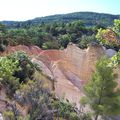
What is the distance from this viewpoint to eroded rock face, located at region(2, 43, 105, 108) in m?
28.9

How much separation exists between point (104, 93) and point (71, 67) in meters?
7.32

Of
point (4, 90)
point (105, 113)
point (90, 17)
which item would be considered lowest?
point (90, 17)

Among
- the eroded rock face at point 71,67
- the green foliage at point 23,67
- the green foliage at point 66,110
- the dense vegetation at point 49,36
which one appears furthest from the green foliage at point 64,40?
the green foliage at point 66,110

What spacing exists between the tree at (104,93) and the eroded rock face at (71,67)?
4.28 metres

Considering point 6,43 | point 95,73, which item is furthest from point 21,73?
point 6,43

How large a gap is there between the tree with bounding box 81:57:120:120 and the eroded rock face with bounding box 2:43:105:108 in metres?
4.28

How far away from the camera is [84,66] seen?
30.8 m

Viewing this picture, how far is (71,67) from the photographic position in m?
30.8

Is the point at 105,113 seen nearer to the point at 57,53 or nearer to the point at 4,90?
the point at 4,90

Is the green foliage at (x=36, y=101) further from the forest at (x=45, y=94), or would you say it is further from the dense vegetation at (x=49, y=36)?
the dense vegetation at (x=49, y=36)

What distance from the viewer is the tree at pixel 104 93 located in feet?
78.0

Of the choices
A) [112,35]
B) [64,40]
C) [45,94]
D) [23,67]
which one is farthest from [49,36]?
[112,35]

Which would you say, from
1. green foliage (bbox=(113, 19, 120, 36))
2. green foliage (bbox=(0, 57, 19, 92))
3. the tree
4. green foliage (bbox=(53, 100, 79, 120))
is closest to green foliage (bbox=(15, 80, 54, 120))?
green foliage (bbox=(0, 57, 19, 92))

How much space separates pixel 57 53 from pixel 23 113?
1336 cm
